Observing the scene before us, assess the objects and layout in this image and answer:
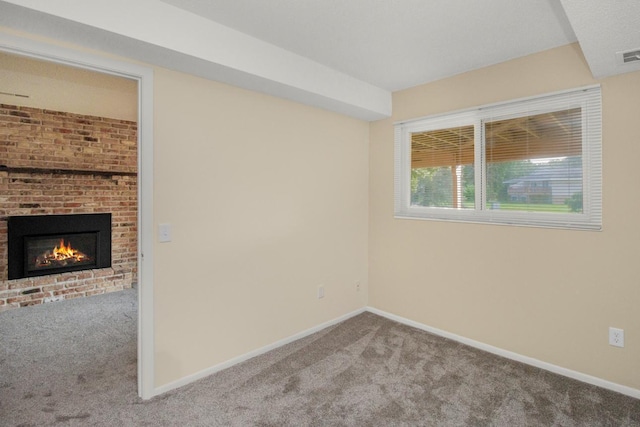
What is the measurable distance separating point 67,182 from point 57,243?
32.0 inches

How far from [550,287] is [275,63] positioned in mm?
2725

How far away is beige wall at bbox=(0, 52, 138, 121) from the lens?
3139 millimetres

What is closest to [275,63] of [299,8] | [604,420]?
[299,8]

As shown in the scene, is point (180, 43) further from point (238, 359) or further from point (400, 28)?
point (238, 359)

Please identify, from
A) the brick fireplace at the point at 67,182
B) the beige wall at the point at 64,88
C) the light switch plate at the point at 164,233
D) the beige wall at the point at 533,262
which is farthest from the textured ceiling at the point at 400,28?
the brick fireplace at the point at 67,182

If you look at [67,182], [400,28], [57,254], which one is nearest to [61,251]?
[57,254]

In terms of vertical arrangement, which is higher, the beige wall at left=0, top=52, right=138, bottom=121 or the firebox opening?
the beige wall at left=0, top=52, right=138, bottom=121

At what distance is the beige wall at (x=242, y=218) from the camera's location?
2248mm

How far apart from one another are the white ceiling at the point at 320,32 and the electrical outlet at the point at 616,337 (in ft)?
5.79

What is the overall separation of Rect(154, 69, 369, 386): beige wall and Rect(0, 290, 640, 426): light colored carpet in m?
0.30

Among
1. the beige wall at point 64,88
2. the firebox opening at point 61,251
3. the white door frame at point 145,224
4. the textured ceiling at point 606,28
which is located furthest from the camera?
the firebox opening at point 61,251

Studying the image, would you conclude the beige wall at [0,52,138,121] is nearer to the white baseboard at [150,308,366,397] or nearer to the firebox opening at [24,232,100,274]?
the firebox opening at [24,232,100,274]

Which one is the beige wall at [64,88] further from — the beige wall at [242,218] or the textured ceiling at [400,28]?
the textured ceiling at [400,28]

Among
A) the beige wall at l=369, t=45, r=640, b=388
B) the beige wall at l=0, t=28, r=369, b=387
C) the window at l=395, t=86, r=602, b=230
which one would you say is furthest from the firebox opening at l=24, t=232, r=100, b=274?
the window at l=395, t=86, r=602, b=230
